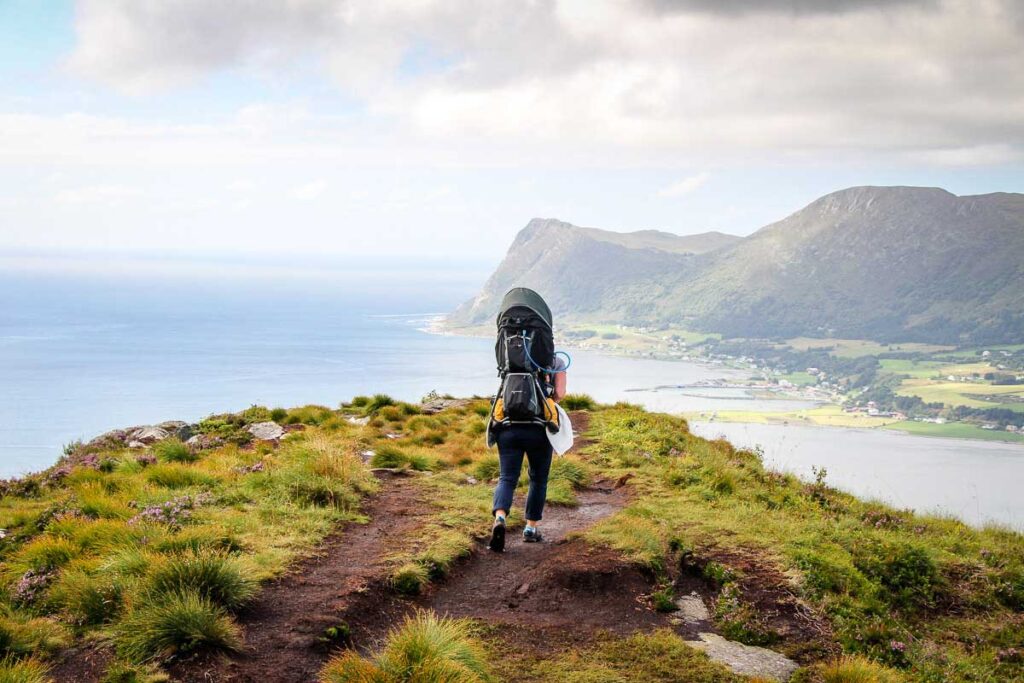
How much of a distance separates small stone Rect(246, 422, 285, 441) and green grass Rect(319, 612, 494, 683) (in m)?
10.8

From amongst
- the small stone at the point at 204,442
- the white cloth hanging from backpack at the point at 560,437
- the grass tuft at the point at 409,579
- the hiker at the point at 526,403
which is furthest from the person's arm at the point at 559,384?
the small stone at the point at 204,442

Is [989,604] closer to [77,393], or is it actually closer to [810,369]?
[77,393]

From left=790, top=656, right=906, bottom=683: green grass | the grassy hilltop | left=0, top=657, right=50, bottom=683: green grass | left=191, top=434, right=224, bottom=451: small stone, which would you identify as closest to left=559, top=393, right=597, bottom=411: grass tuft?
the grassy hilltop

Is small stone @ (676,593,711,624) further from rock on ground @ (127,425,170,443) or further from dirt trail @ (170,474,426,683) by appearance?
rock on ground @ (127,425,170,443)

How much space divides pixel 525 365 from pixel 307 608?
3786 millimetres

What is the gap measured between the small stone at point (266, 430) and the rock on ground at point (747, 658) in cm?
1109

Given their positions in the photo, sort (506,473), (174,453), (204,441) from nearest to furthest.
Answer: (506,473), (174,453), (204,441)

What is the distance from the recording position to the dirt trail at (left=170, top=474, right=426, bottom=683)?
557 centimetres

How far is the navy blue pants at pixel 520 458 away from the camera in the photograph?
350 inches

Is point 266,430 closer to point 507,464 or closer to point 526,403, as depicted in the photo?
point 507,464

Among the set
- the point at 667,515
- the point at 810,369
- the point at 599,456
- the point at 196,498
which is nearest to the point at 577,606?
the point at 667,515

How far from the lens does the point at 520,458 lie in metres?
9.03

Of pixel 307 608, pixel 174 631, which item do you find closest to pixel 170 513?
pixel 307 608

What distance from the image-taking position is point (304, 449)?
11.5 m
